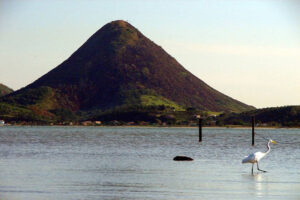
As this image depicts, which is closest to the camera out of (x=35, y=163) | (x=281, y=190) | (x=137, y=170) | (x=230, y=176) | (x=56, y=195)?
(x=56, y=195)

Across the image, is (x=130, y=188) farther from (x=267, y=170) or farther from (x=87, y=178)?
(x=267, y=170)

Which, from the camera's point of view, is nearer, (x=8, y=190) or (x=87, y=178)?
(x=8, y=190)

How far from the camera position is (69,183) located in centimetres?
3653

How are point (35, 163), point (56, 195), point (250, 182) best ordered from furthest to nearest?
point (35, 163) < point (250, 182) < point (56, 195)

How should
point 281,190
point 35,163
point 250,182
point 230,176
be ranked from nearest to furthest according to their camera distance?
point 281,190, point 250,182, point 230,176, point 35,163

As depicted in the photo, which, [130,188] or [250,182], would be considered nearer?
[130,188]

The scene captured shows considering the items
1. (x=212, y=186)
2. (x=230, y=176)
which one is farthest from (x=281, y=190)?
(x=230, y=176)

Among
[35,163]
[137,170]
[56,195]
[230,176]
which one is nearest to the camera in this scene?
[56,195]

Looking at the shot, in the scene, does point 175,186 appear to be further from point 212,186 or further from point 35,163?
point 35,163

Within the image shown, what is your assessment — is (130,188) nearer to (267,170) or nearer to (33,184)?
(33,184)

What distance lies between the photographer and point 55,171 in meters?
43.9

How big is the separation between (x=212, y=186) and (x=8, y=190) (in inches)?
431

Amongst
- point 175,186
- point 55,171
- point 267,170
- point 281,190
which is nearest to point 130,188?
point 175,186

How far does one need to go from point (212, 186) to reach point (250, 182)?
394cm
